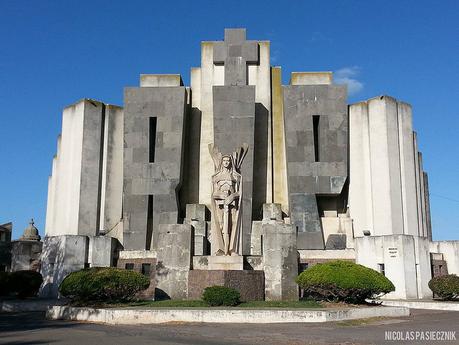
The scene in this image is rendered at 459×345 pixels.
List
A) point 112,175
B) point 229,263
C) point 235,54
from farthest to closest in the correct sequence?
point 235,54 < point 112,175 < point 229,263

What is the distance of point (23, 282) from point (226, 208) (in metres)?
11.4

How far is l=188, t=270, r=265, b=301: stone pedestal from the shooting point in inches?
693

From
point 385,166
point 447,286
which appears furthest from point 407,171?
point 447,286

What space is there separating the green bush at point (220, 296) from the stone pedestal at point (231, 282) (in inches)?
40.6

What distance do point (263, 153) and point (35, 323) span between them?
2032cm

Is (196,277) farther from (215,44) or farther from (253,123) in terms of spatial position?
(215,44)

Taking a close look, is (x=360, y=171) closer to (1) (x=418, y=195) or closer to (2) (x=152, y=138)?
(1) (x=418, y=195)

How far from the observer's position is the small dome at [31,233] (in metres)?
41.3

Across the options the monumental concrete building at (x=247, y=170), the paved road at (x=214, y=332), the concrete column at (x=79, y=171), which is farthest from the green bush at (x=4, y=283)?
the paved road at (x=214, y=332)

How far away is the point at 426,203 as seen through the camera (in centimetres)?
3741

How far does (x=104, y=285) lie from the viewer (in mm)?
16734

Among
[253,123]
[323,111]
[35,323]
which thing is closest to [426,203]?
[323,111]

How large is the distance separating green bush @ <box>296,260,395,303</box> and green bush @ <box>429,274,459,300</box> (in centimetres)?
612

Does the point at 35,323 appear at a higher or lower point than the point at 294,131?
lower
